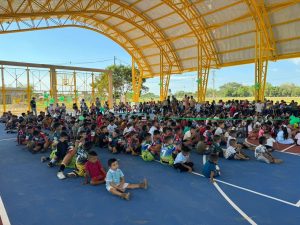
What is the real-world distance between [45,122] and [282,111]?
14.2m

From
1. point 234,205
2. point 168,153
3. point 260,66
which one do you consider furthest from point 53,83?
point 234,205

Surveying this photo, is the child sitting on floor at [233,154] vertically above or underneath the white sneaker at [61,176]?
above

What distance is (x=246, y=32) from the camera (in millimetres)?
21328

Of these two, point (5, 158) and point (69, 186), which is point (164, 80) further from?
point (69, 186)

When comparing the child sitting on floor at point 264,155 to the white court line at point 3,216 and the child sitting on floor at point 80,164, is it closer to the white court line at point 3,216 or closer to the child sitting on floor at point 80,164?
the child sitting on floor at point 80,164

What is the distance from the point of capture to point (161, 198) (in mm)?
5199

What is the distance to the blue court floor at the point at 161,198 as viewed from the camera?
437 cm

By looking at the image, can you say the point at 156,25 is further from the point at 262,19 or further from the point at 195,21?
the point at 262,19

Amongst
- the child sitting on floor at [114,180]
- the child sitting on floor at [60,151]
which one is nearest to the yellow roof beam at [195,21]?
the child sitting on floor at [60,151]

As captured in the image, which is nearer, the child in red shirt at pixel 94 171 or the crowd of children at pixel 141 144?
the child in red shirt at pixel 94 171

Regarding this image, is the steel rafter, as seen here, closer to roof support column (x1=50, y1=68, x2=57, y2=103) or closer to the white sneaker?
roof support column (x1=50, y1=68, x2=57, y2=103)

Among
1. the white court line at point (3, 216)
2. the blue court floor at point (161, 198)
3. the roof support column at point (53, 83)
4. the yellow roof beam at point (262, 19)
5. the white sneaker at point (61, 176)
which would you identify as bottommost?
the white court line at point (3, 216)

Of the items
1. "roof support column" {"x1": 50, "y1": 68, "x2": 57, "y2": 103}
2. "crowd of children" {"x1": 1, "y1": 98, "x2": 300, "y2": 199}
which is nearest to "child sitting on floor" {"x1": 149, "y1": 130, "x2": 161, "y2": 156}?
"crowd of children" {"x1": 1, "y1": 98, "x2": 300, "y2": 199}

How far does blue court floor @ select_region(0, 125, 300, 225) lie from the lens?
14.3 ft
